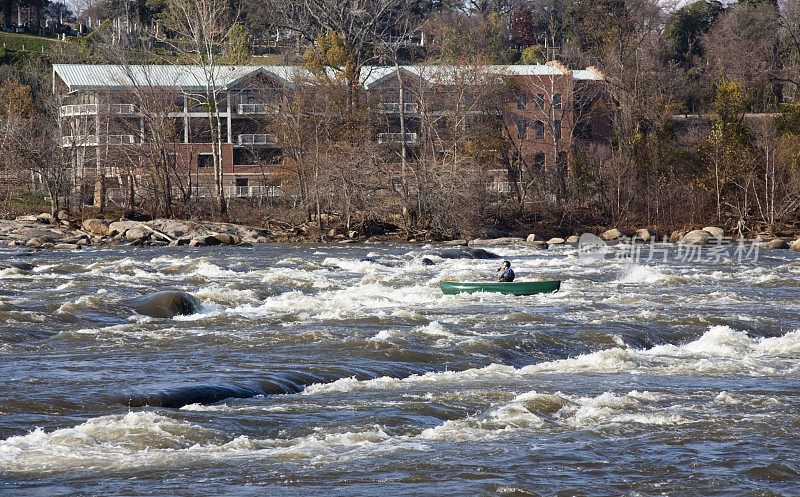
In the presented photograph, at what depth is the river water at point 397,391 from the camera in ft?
29.6

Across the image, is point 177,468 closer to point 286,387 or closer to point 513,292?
point 286,387

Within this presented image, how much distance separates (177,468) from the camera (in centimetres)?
913

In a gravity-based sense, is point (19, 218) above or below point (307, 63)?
below

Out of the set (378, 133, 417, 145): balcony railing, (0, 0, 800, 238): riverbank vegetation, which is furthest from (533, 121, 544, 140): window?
(378, 133, 417, 145): balcony railing

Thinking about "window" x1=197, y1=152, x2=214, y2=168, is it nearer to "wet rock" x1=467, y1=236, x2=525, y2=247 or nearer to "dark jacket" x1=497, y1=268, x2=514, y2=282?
"wet rock" x1=467, y1=236, x2=525, y2=247

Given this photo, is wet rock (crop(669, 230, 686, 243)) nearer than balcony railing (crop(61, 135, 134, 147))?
Yes

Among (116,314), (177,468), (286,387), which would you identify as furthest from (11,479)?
(116,314)

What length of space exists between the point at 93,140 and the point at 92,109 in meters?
3.23

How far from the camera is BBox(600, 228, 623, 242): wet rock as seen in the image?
4147 cm

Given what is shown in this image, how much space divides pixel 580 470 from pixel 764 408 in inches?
143

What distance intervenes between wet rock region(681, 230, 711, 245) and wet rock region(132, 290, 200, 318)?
25.2 m

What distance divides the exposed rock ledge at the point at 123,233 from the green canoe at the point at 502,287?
18.7 m

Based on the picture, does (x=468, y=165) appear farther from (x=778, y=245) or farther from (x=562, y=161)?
(x=778, y=245)

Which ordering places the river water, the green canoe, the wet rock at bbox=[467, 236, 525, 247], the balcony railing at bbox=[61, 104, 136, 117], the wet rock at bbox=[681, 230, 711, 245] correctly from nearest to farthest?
the river water < the green canoe < the wet rock at bbox=[681, 230, 711, 245] < the wet rock at bbox=[467, 236, 525, 247] < the balcony railing at bbox=[61, 104, 136, 117]
